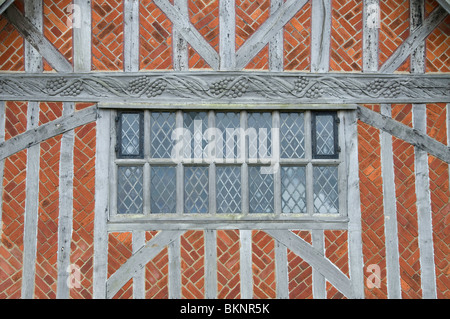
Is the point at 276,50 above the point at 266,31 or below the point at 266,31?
below

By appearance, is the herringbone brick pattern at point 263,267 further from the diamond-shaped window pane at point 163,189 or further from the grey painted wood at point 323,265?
the diamond-shaped window pane at point 163,189

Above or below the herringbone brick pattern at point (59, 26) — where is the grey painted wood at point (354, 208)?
below

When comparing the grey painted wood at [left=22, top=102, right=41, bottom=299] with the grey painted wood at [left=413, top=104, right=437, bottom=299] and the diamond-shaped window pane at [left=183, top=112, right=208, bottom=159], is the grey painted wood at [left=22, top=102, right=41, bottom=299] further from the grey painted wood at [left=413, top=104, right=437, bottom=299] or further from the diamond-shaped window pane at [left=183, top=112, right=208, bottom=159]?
the grey painted wood at [left=413, top=104, right=437, bottom=299]

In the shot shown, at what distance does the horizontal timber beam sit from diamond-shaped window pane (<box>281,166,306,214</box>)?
2.66ft

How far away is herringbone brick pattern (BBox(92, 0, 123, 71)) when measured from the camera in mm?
5801

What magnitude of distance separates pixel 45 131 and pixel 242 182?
7.62 ft

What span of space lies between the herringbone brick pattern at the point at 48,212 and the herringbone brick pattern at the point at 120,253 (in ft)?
2.00

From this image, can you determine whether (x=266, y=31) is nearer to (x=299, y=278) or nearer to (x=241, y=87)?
(x=241, y=87)

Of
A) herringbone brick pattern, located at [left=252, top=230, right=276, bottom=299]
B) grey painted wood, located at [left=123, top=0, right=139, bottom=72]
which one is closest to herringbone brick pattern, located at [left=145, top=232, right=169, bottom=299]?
herringbone brick pattern, located at [left=252, top=230, right=276, bottom=299]

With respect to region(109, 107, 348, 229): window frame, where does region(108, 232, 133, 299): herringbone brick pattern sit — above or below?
below

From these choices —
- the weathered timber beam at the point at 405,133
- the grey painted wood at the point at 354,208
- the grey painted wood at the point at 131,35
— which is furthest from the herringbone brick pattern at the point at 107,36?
the weathered timber beam at the point at 405,133

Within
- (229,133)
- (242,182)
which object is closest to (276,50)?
(229,133)

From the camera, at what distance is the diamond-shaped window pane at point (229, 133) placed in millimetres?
5805

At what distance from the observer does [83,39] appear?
5.81 meters
